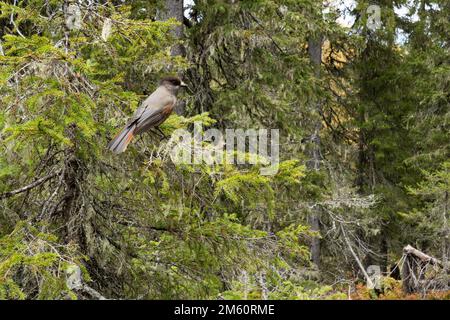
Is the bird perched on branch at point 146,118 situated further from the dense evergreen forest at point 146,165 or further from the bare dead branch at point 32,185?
the bare dead branch at point 32,185

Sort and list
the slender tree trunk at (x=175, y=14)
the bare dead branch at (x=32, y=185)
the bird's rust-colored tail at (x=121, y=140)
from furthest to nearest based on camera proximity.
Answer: the slender tree trunk at (x=175, y=14) → the bare dead branch at (x=32, y=185) → the bird's rust-colored tail at (x=121, y=140)

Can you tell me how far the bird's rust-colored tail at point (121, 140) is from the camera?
4.59m

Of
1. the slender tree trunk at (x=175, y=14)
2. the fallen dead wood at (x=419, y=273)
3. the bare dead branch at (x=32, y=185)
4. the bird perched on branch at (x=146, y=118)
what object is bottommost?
the fallen dead wood at (x=419, y=273)

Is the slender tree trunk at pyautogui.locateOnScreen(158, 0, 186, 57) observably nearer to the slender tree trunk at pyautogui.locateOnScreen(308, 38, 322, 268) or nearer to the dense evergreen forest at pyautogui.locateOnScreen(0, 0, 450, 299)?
the dense evergreen forest at pyautogui.locateOnScreen(0, 0, 450, 299)

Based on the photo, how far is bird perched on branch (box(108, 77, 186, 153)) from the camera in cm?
461

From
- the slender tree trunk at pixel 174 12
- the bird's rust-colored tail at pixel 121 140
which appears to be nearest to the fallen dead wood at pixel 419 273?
the bird's rust-colored tail at pixel 121 140

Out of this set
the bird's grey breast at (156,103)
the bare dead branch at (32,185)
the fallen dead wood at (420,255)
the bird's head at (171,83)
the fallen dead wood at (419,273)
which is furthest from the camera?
the fallen dead wood at (420,255)

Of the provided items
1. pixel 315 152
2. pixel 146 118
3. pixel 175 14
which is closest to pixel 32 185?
pixel 146 118

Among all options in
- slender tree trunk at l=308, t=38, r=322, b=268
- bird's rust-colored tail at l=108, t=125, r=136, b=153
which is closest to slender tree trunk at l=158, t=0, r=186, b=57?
bird's rust-colored tail at l=108, t=125, r=136, b=153

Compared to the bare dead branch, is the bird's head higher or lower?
higher

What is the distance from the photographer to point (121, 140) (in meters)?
4.61

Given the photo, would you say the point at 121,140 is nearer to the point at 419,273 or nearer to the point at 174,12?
the point at 419,273

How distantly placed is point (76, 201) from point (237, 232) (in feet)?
4.69

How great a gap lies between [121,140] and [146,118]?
28cm
